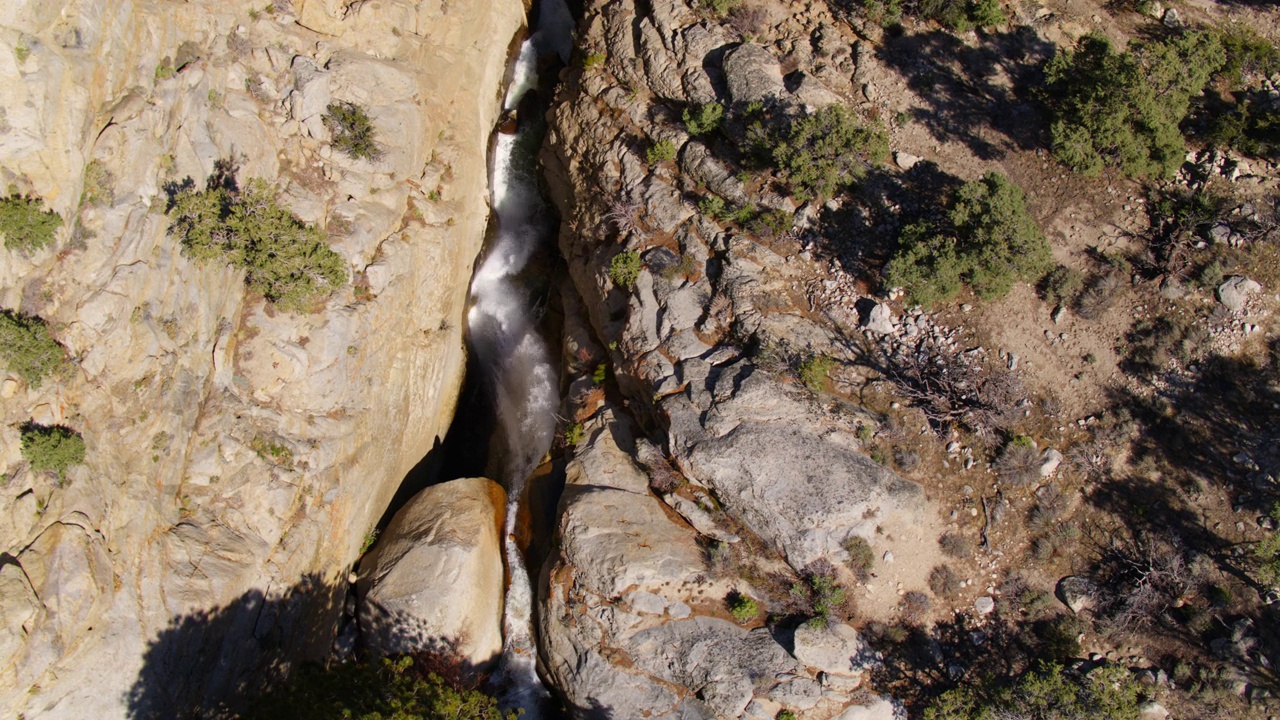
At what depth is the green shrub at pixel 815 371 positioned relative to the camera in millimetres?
19000

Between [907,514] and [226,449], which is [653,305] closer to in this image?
[907,514]

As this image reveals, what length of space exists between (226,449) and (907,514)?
1732cm

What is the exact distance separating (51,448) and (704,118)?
705 inches

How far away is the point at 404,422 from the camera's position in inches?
888

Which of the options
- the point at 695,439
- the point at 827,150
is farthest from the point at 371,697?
the point at 827,150

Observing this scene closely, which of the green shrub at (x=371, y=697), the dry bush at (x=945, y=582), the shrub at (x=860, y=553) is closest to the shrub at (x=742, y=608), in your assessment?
the shrub at (x=860, y=553)

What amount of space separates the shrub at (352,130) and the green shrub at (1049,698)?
2121 cm

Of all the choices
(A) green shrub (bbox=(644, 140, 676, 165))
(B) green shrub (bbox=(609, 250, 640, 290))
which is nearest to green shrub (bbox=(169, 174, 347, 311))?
(B) green shrub (bbox=(609, 250, 640, 290))

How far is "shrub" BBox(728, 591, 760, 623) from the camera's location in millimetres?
18531

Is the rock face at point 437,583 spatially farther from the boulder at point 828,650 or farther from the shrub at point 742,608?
the boulder at point 828,650

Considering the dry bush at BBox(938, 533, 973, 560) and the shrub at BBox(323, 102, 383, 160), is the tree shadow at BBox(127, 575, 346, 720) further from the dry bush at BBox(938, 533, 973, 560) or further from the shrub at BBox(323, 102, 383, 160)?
the dry bush at BBox(938, 533, 973, 560)

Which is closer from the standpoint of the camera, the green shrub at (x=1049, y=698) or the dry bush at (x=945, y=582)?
the green shrub at (x=1049, y=698)

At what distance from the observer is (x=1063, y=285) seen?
1902cm

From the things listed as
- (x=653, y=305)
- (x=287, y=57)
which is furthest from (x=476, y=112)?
(x=653, y=305)
